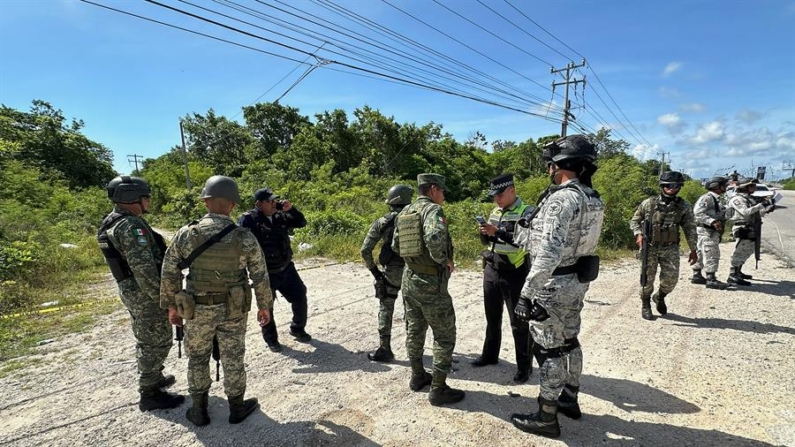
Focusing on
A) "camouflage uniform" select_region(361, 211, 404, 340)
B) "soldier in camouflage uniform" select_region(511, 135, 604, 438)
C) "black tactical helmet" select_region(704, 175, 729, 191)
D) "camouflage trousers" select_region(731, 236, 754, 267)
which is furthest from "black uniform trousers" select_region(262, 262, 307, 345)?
"camouflage trousers" select_region(731, 236, 754, 267)

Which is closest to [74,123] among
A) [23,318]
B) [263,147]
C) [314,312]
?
[263,147]

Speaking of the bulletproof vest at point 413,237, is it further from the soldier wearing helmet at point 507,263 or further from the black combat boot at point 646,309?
the black combat boot at point 646,309

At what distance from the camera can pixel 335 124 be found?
26172 mm

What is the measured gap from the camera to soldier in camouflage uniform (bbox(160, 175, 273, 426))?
8.82ft

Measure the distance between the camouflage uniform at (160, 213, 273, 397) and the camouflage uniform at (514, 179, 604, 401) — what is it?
198cm

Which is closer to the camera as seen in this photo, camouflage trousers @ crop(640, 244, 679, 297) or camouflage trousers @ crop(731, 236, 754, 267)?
camouflage trousers @ crop(640, 244, 679, 297)

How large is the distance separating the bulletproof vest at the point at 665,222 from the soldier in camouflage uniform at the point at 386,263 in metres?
3.47

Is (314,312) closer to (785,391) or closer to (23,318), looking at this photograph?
(23,318)

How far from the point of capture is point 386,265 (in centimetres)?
395

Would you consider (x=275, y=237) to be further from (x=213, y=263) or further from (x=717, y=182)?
(x=717, y=182)

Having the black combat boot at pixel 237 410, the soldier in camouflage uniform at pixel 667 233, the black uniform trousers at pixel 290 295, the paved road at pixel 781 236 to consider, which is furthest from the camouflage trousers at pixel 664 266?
the paved road at pixel 781 236

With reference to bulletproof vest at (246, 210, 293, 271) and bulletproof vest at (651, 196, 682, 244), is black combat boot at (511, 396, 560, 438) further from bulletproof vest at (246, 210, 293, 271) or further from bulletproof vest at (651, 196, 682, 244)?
bulletproof vest at (651, 196, 682, 244)

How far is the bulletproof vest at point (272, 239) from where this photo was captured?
4180 millimetres

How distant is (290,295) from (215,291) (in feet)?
5.86
